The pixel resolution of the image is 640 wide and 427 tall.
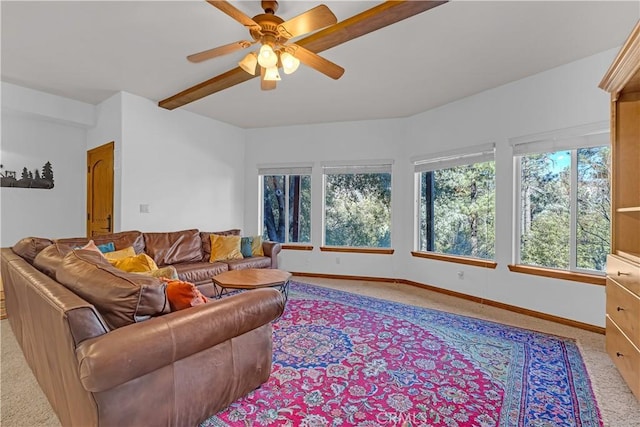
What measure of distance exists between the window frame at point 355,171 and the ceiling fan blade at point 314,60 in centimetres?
258

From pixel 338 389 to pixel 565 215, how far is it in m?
3.02

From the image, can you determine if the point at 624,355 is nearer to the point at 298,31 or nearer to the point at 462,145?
the point at 462,145

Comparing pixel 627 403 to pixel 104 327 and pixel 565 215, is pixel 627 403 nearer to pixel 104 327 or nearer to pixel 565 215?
pixel 565 215

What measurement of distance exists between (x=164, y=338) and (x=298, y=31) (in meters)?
1.99

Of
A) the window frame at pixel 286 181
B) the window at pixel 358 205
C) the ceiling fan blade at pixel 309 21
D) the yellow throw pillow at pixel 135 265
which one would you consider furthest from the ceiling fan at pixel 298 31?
Answer: the window frame at pixel 286 181

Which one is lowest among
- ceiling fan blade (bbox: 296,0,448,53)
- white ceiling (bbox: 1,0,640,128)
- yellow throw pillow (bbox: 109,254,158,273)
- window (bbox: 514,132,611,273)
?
yellow throw pillow (bbox: 109,254,158,273)

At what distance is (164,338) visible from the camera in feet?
4.51

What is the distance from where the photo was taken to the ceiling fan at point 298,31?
6.66 feet

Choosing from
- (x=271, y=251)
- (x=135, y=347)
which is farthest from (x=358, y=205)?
(x=135, y=347)

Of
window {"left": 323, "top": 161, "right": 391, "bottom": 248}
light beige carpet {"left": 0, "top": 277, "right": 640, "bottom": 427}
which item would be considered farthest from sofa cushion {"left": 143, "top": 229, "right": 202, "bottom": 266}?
window {"left": 323, "top": 161, "right": 391, "bottom": 248}

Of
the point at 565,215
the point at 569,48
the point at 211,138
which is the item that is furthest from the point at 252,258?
the point at 569,48

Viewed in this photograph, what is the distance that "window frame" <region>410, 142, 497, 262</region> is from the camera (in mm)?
3975

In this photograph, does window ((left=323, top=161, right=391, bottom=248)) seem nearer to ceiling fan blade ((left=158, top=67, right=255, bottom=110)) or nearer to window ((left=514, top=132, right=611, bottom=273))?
window ((left=514, top=132, right=611, bottom=273))

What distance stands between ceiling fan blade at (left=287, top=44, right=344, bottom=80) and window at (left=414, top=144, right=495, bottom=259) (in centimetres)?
235
